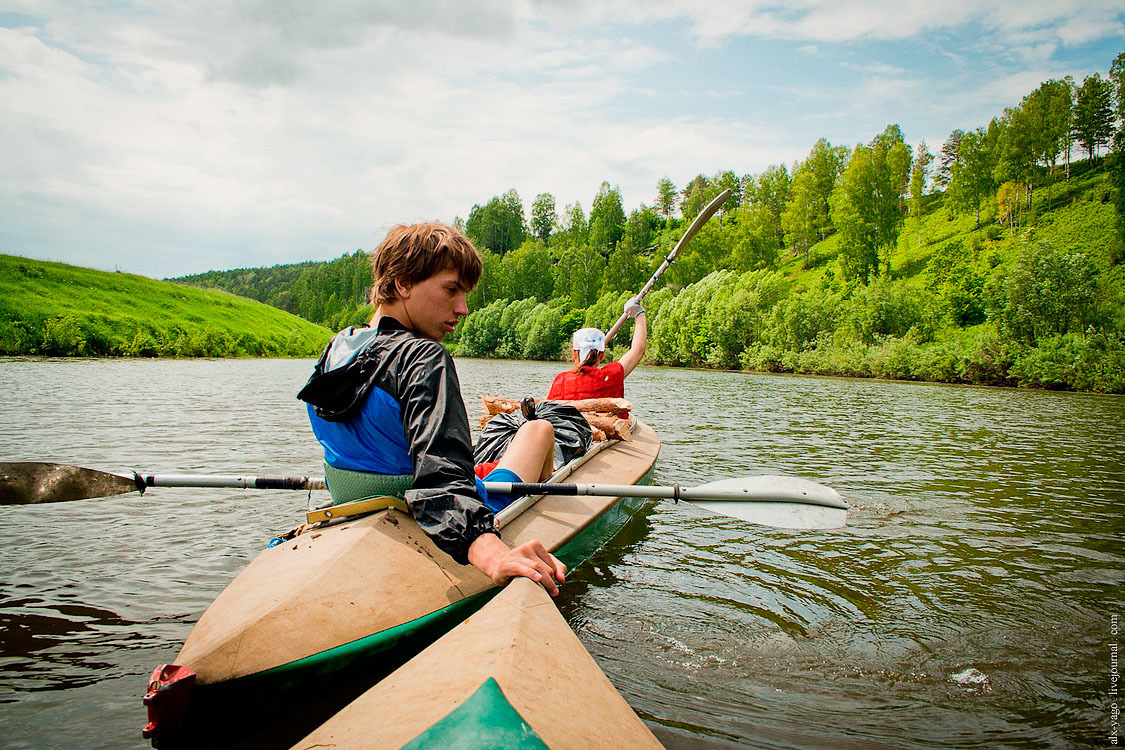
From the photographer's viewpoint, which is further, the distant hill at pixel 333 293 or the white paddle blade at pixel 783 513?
the distant hill at pixel 333 293

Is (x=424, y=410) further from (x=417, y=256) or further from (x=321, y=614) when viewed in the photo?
(x=321, y=614)

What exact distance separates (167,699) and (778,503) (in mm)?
3530

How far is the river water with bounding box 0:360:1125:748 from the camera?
308cm

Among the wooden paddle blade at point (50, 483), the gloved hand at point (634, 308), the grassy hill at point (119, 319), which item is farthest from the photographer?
the grassy hill at point (119, 319)

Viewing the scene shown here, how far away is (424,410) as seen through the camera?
252cm

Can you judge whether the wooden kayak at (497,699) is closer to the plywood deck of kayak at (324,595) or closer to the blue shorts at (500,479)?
the plywood deck of kayak at (324,595)

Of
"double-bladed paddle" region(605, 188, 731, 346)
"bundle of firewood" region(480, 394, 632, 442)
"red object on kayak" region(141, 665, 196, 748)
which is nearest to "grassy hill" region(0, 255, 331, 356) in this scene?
"double-bladed paddle" region(605, 188, 731, 346)

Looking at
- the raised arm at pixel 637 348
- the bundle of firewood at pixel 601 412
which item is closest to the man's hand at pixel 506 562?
the bundle of firewood at pixel 601 412

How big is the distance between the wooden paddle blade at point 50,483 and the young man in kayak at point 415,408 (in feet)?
5.26

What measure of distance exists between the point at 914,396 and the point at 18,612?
83.6ft

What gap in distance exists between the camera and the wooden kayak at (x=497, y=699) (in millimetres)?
1654

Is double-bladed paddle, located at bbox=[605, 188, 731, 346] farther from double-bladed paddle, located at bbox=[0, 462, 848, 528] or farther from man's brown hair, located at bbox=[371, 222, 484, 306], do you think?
man's brown hair, located at bbox=[371, 222, 484, 306]

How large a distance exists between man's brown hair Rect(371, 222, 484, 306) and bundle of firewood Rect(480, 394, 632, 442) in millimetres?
4192

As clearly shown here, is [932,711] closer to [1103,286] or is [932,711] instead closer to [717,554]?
[717,554]
